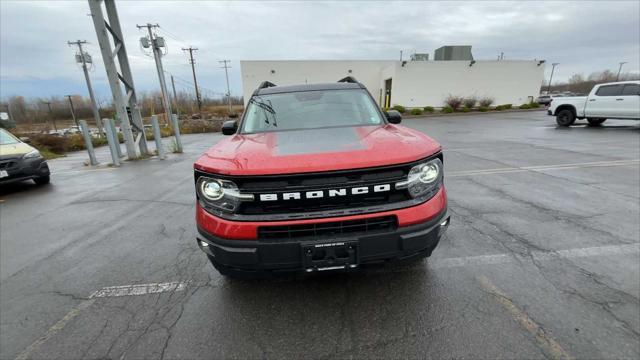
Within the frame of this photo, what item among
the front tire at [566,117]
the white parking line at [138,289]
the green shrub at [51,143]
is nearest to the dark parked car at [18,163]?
the white parking line at [138,289]

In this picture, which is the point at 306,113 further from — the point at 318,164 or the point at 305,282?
the point at 305,282

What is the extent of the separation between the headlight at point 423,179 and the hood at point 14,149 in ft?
27.4

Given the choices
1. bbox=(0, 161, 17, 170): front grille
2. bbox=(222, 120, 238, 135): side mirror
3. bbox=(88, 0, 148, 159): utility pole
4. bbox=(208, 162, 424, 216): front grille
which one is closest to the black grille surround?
bbox=(208, 162, 424, 216): front grille

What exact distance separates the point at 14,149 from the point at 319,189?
8173mm

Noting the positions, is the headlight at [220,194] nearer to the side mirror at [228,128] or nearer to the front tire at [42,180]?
the side mirror at [228,128]

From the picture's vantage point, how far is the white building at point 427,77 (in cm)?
3027

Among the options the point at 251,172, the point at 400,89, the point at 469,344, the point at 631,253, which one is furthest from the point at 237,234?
the point at 400,89

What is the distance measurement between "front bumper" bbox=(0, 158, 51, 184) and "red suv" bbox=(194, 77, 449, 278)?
695 centimetres

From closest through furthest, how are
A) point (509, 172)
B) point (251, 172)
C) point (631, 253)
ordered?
point (251, 172) → point (631, 253) → point (509, 172)

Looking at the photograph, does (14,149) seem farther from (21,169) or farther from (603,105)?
(603,105)

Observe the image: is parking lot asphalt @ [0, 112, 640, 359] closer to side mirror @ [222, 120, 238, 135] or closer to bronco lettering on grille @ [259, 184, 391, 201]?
bronco lettering on grille @ [259, 184, 391, 201]

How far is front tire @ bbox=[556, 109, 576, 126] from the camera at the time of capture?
14133 millimetres

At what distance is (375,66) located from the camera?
111 ft

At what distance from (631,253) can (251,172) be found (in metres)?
3.80
